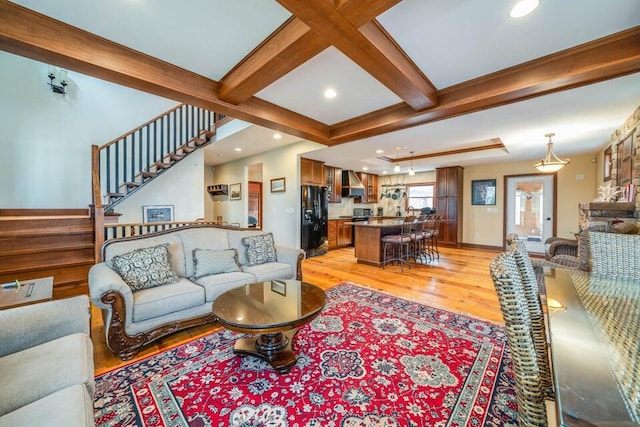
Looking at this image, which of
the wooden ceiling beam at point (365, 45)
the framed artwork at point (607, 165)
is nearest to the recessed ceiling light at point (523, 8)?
the wooden ceiling beam at point (365, 45)

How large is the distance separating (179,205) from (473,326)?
5877 millimetres

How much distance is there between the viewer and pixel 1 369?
3.84ft

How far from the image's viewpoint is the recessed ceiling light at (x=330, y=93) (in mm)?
2964

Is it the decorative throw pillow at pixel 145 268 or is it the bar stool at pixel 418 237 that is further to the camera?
the bar stool at pixel 418 237

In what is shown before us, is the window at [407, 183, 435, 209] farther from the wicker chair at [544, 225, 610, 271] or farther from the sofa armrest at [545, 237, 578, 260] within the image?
the sofa armrest at [545, 237, 578, 260]

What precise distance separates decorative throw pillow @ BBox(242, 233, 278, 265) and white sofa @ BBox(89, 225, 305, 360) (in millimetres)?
46

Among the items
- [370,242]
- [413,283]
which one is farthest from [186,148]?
[413,283]

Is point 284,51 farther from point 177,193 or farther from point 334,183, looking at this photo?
point 334,183

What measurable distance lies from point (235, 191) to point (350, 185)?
11.5 ft

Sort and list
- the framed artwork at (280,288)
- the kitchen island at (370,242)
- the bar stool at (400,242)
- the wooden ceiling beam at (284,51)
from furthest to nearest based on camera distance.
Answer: the kitchen island at (370,242), the bar stool at (400,242), the framed artwork at (280,288), the wooden ceiling beam at (284,51)

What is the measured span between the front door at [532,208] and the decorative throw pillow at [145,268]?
7.12 metres

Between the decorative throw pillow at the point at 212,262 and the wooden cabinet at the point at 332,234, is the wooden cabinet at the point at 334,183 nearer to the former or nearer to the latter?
the wooden cabinet at the point at 332,234

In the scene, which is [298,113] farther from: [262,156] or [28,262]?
[28,262]

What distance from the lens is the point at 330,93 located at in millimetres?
3039
